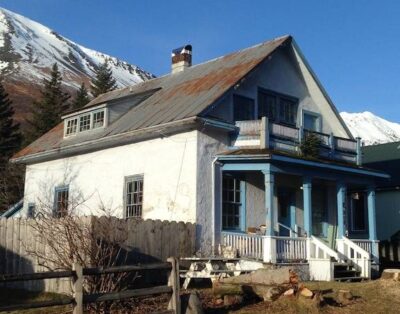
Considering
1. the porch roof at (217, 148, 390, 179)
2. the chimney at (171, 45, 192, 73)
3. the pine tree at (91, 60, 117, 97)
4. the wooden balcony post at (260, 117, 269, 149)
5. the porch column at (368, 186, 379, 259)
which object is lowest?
the porch column at (368, 186, 379, 259)

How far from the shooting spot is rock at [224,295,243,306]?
12.0 meters

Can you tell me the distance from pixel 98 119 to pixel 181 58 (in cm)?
506

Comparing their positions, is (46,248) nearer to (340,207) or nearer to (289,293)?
(289,293)

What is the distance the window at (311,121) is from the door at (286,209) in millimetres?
3107

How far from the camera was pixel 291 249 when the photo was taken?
1797 centimetres

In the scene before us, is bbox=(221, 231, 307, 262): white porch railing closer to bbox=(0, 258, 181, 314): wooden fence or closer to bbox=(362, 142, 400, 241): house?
bbox=(0, 258, 181, 314): wooden fence

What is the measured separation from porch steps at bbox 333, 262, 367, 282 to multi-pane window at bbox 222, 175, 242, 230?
3.34 m

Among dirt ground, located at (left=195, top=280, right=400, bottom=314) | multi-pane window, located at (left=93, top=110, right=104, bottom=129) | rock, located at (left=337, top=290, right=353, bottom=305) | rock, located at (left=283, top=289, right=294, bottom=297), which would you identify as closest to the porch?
dirt ground, located at (left=195, top=280, right=400, bottom=314)

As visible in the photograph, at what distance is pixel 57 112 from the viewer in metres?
56.2

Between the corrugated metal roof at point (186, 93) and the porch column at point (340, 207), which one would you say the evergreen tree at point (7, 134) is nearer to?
the corrugated metal roof at point (186, 93)

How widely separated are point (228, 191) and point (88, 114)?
7578 millimetres

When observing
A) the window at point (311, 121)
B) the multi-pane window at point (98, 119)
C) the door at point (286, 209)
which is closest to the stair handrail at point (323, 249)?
the door at point (286, 209)

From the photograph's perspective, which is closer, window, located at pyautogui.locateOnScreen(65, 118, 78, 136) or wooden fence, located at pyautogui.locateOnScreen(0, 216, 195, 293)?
wooden fence, located at pyautogui.locateOnScreen(0, 216, 195, 293)

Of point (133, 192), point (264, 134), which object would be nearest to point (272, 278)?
point (264, 134)
